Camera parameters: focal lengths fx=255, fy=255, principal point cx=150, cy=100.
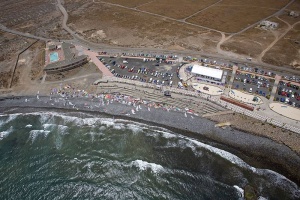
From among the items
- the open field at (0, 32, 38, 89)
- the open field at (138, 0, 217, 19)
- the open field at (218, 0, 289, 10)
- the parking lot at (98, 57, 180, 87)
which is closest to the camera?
the parking lot at (98, 57, 180, 87)

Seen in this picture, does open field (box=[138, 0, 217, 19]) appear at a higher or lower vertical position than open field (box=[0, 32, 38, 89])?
higher

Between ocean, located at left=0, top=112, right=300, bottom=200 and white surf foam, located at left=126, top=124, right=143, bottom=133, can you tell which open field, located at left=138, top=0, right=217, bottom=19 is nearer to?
white surf foam, located at left=126, top=124, right=143, bottom=133

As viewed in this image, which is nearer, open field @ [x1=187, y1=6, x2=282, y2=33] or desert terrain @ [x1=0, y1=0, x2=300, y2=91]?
desert terrain @ [x1=0, y1=0, x2=300, y2=91]

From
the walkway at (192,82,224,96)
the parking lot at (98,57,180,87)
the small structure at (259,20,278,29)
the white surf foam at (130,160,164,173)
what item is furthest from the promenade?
the small structure at (259,20,278,29)

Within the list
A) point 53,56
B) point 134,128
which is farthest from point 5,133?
point 53,56

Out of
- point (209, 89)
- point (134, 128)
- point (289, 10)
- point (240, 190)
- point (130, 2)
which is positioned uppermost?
point (289, 10)

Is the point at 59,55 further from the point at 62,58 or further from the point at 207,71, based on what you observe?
the point at 207,71
